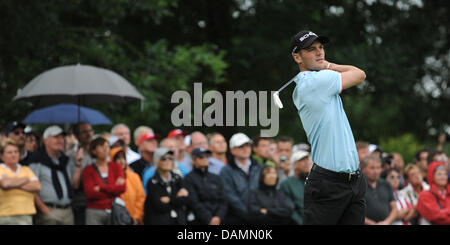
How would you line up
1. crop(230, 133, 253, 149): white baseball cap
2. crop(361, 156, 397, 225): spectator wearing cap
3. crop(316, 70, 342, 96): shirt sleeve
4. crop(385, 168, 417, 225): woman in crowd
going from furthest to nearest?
1. crop(385, 168, 417, 225): woman in crowd
2. crop(230, 133, 253, 149): white baseball cap
3. crop(361, 156, 397, 225): spectator wearing cap
4. crop(316, 70, 342, 96): shirt sleeve

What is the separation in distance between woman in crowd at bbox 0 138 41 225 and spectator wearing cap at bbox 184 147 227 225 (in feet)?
6.85

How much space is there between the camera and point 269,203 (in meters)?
9.91

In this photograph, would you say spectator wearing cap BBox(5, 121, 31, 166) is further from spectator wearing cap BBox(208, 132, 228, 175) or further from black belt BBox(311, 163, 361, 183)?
black belt BBox(311, 163, 361, 183)

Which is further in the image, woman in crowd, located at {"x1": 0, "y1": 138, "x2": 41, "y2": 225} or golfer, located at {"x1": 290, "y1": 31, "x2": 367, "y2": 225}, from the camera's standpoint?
woman in crowd, located at {"x1": 0, "y1": 138, "x2": 41, "y2": 225}

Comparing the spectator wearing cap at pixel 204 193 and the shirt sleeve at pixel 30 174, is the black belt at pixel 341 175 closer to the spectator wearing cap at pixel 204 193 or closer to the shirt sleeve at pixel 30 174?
the spectator wearing cap at pixel 204 193

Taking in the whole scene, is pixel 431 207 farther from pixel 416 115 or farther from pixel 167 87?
pixel 416 115

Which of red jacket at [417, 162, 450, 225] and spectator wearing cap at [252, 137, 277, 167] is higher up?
spectator wearing cap at [252, 137, 277, 167]

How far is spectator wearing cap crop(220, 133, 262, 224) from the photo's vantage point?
9828 mm

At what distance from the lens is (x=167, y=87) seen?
49.8 feet

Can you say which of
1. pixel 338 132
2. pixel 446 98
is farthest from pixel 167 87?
pixel 446 98

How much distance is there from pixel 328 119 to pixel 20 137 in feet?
18.0

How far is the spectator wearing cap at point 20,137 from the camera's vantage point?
9.25 meters

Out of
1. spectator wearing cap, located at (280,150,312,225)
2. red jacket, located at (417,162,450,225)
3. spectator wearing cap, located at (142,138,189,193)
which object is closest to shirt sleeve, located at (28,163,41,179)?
spectator wearing cap, located at (142,138,189,193)

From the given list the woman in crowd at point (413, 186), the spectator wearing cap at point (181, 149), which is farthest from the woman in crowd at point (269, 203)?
the woman in crowd at point (413, 186)
